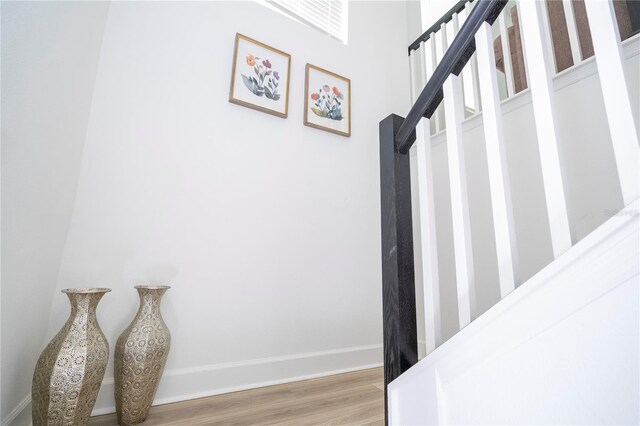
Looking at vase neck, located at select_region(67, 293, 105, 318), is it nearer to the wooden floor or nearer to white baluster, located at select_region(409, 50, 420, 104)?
the wooden floor

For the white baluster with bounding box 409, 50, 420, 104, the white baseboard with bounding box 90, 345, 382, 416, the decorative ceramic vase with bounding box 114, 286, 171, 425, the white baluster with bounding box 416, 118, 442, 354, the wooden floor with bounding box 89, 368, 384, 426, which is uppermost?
the white baluster with bounding box 409, 50, 420, 104

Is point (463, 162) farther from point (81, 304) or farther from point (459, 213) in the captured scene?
point (81, 304)

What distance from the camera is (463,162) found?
2.55 ft

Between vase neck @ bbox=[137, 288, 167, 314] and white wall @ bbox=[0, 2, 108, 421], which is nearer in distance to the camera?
white wall @ bbox=[0, 2, 108, 421]

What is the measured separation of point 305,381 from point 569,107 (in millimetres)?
1910

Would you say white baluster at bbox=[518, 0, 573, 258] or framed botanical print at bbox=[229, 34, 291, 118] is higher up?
framed botanical print at bbox=[229, 34, 291, 118]

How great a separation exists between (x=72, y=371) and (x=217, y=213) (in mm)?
834

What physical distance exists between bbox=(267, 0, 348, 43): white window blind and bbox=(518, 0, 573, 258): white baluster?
177 cm

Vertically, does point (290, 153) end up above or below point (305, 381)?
above

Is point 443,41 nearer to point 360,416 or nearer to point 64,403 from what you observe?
point 360,416

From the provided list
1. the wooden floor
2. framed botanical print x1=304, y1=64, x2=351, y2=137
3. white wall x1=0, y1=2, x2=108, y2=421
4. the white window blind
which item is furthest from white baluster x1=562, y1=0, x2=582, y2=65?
white wall x1=0, y1=2, x2=108, y2=421

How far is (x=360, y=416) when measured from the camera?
1165 mm

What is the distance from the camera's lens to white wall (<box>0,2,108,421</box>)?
2.64 ft

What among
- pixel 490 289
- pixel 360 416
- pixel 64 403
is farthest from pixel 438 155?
pixel 64 403
